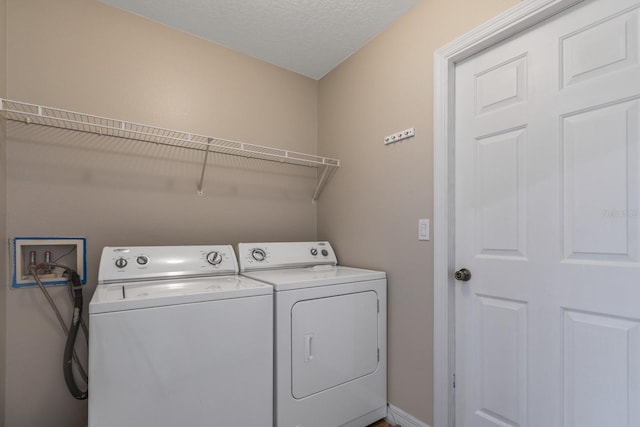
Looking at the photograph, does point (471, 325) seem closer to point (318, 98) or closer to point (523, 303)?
point (523, 303)

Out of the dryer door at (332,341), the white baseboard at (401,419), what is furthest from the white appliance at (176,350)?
the white baseboard at (401,419)

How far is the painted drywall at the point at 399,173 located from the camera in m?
1.70

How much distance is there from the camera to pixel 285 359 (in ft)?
4.98

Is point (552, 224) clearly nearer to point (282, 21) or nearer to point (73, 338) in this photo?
point (282, 21)

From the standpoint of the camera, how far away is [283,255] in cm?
216

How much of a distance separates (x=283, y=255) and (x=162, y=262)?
77 centimetres

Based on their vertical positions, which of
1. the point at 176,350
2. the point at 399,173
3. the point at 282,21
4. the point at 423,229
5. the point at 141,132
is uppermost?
the point at 282,21

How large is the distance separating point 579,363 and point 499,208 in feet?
2.27

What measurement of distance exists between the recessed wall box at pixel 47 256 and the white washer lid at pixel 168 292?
323 mm

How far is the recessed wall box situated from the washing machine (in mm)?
864

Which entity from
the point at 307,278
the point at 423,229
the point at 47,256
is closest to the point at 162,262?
the point at 47,256

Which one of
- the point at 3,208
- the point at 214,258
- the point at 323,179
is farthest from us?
the point at 323,179

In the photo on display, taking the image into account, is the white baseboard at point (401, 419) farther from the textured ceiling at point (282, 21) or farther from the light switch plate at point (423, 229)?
the textured ceiling at point (282, 21)

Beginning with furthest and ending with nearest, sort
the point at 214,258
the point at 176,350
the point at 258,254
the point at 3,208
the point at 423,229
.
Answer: the point at 258,254 < the point at 214,258 < the point at 423,229 < the point at 3,208 < the point at 176,350
